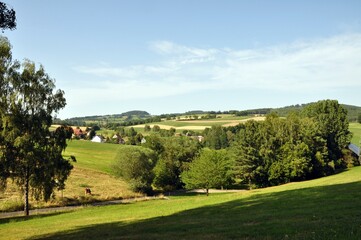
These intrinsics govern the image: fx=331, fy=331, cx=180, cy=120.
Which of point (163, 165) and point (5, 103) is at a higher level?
point (5, 103)

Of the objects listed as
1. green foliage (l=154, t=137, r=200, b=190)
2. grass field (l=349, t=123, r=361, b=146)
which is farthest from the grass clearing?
grass field (l=349, t=123, r=361, b=146)

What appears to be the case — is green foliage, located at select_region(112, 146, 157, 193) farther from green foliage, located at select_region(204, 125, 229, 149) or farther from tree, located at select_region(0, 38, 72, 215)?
green foliage, located at select_region(204, 125, 229, 149)

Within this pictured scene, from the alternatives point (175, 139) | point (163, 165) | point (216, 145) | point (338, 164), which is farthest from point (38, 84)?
point (216, 145)

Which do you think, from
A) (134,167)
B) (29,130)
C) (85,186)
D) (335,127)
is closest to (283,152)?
(335,127)

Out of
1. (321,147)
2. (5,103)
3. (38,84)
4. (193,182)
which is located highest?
(38,84)

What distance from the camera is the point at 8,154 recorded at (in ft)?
115

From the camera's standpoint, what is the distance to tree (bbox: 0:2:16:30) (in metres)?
15.4

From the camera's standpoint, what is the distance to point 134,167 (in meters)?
72.8

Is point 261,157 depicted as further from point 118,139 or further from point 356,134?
point 118,139

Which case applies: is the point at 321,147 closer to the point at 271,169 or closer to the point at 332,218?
the point at 271,169

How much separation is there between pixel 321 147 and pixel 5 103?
240ft

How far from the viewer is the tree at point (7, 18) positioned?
50.7 ft

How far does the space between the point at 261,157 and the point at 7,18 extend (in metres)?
74.3

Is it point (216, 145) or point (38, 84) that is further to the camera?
point (216, 145)
